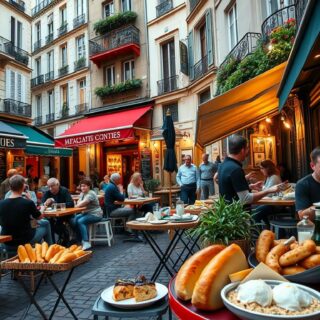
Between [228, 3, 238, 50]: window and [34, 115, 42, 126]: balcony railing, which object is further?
[34, 115, 42, 126]: balcony railing

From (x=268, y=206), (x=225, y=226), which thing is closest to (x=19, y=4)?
(x=268, y=206)

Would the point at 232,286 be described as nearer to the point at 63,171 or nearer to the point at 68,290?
the point at 68,290

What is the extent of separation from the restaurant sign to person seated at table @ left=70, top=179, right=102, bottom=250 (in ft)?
24.8

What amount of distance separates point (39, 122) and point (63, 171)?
456 centimetres

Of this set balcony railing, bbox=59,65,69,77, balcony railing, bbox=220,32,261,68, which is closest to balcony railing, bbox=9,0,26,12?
balcony railing, bbox=59,65,69,77

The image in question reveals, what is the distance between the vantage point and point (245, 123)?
8.64 m

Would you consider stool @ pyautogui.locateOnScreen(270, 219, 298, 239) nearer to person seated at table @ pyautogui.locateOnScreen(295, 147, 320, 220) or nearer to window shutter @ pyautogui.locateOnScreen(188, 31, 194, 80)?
person seated at table @ pyautogui.locateOnScreen(295, 147, 320, 220)

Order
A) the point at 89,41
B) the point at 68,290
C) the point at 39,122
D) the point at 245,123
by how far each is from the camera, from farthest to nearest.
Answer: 1. the point at 39,122
2. the point at 89,41
3. the point at 245,123
4. the point at 68,290

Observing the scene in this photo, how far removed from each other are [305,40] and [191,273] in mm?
2651

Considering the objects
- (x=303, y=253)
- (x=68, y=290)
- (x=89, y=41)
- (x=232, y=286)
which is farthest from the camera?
(x=89, y=41)

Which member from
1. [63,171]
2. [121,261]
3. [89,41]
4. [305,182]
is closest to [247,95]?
[305,182]

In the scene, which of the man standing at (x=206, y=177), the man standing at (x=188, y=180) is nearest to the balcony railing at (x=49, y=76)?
the man standing at (x=188, y=180)

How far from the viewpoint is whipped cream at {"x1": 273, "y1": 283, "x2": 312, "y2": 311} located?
112 cm

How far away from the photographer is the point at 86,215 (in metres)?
7.16
